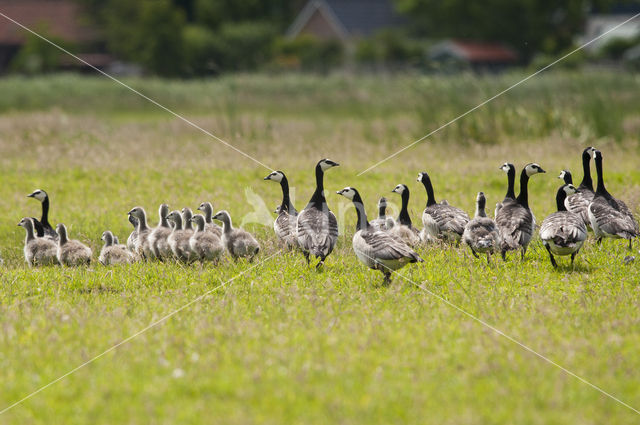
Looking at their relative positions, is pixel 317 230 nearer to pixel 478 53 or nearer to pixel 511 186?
pixel 511 186

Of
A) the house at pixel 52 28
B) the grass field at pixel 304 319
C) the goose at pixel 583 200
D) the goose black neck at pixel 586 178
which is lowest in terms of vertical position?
the grass field at pixel 304 319

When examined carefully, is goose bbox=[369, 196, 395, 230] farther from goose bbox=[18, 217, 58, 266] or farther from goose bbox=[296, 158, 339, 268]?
goose bbox=[18, 217, 58, 266]

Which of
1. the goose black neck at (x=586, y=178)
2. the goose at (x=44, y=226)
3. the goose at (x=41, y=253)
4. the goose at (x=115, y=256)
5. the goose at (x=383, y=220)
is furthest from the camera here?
the goose at (x=44, y=226)

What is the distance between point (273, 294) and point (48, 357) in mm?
2839

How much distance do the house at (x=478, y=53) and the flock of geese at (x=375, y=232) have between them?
49.5 metres

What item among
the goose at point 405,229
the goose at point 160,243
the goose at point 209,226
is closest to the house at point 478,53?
the goose at point 405,229

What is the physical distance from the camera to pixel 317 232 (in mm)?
10602

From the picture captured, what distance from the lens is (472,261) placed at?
10.8 metres

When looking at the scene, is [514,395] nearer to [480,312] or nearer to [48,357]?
[480,312]

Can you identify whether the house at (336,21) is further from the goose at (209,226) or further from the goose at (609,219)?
the goose at (609,219)

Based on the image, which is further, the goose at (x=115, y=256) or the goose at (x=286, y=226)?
the goose at (x=286, y=226)

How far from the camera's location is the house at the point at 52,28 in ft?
200

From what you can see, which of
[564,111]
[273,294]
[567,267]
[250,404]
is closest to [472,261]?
[567,267]

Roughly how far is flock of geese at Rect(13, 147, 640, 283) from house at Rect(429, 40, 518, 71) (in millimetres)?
49503
